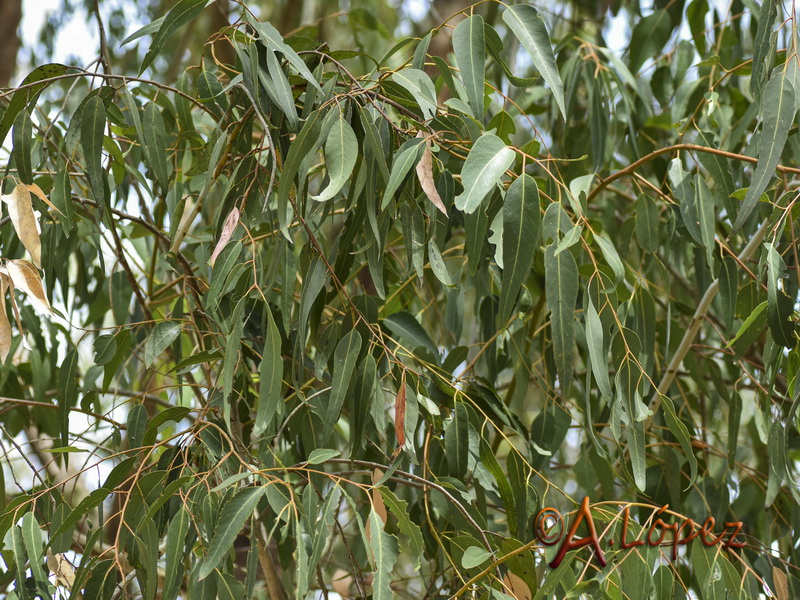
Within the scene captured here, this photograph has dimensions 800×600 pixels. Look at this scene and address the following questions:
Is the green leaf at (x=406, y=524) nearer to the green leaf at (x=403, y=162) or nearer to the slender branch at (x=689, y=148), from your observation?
the green leaf at (x=403, y=162)

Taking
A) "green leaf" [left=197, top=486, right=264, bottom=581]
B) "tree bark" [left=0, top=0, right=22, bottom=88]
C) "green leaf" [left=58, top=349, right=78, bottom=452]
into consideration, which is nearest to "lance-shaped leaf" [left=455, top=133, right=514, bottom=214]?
"green leaf" [left=197, top=486, right=264, bottom=581]

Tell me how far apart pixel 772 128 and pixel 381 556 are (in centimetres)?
57

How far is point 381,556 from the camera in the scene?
80cm

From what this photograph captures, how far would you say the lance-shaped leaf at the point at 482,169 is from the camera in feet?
2.52

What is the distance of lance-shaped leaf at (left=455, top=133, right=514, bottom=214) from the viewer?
0.77 metres

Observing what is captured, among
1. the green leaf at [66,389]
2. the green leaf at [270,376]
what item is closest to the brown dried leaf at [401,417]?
the green leaf at [270,376]

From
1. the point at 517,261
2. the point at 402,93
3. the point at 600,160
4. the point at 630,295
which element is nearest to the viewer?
the point at 517,261

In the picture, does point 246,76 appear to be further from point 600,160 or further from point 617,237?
point 617,237

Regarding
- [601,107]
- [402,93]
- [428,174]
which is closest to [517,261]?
[428,174]

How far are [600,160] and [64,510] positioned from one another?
2.98 feet

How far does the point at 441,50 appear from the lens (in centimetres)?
179

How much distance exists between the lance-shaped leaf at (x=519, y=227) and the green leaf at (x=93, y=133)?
0.43m

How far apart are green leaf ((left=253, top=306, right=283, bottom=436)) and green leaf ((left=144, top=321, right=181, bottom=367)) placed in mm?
192

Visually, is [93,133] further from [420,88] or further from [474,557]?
[474,557]
